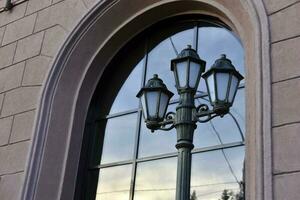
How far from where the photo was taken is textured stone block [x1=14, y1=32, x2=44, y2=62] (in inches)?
339

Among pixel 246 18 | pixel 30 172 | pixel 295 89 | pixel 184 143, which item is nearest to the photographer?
pixel 184 143

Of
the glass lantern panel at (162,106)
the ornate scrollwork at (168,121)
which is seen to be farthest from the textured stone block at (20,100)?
the glass lantern panel at (162,106)

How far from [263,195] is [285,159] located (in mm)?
405

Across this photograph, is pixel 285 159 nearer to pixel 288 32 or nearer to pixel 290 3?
pixel 288 32

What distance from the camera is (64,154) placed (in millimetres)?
7789

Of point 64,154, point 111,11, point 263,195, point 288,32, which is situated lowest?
point 263,195

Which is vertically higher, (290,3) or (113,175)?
(290,3)

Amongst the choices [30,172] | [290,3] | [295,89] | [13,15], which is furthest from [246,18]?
[13,15]

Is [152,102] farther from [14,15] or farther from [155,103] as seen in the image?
[14,15]

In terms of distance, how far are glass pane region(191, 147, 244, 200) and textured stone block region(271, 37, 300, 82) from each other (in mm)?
1141

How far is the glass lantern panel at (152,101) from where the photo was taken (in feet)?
17.4

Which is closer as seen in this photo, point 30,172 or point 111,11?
point 30,172

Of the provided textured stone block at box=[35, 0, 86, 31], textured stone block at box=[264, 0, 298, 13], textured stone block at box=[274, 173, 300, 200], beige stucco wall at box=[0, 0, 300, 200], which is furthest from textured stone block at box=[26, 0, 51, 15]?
textured stone block at box=[274, 173, 300, 200]

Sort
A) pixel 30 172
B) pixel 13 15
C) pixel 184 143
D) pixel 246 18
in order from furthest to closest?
pixel 13 15 → pixel 30 172 → pixel 246 18 → pixel 184 143
